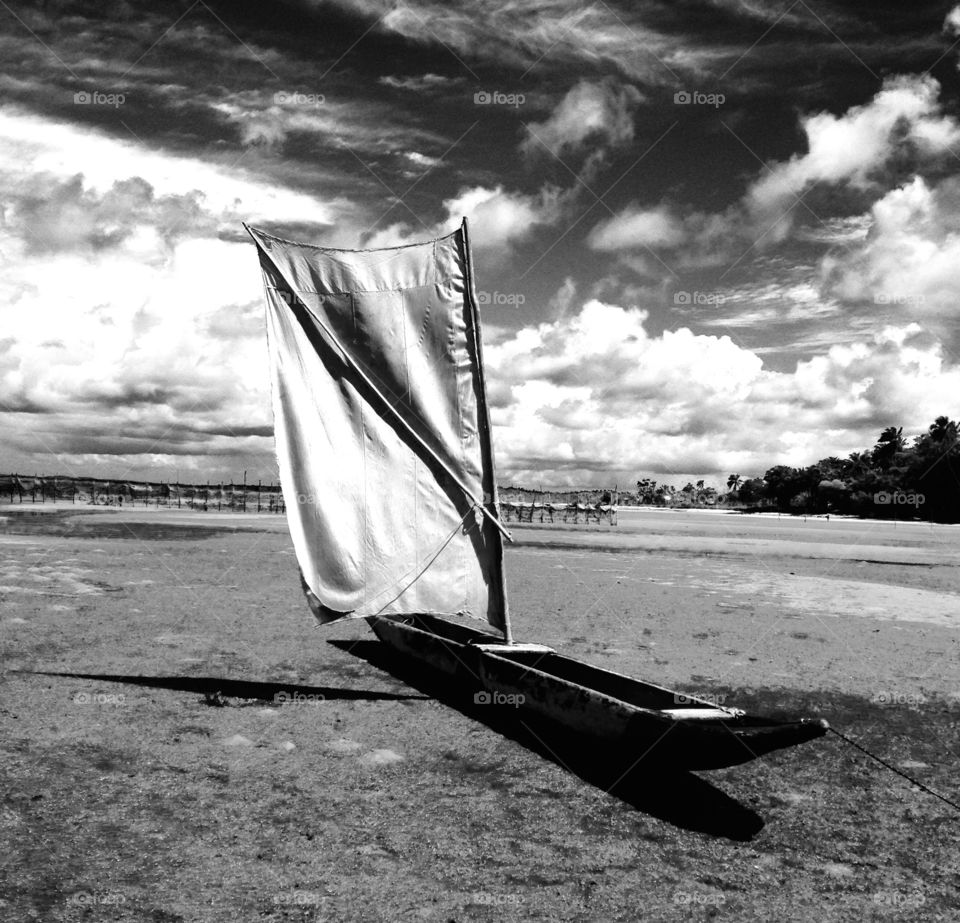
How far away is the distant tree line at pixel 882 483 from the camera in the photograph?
65.5 metres

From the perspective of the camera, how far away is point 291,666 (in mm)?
10398

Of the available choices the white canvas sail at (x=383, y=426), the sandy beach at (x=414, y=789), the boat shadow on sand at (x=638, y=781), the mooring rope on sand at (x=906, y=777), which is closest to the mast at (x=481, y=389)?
the white canvas sail at (x=383, y=426)

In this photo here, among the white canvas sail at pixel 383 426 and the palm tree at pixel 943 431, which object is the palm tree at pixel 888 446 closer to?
the palm tree at pixel 943 431

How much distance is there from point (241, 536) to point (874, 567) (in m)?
25.1

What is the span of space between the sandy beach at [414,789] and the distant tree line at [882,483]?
55.1 meters

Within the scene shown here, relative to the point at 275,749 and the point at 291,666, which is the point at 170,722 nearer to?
the point at 275,749

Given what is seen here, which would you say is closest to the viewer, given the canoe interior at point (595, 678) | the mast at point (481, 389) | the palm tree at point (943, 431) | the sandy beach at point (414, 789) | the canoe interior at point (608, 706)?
the sandy beach at point (414, 789)

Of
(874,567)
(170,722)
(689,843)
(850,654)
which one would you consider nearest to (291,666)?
(170,722)

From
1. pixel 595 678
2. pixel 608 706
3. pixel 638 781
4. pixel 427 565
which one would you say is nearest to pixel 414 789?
pixel 608 706

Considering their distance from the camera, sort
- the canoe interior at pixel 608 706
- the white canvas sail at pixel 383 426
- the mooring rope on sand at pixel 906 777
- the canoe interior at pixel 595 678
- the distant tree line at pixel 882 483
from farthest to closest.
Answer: the distant tree line at pixel 882 483 < the white canvas sail at pixel 383 426 < the canoe interior at pixel 595 678 < the mooring rope on sand at pixel 906 777 < the canoe interior at pixel 608 706

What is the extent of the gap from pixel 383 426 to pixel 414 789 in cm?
383

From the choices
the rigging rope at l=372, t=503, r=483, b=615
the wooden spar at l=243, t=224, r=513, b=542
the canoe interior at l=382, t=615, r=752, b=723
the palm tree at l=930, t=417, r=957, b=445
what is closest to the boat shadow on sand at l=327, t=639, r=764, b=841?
the canoe interior at l=382, t=615, r=752, b=723

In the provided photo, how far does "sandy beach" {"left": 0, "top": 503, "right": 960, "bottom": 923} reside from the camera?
15.3 ft

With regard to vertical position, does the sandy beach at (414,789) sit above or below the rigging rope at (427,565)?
below
